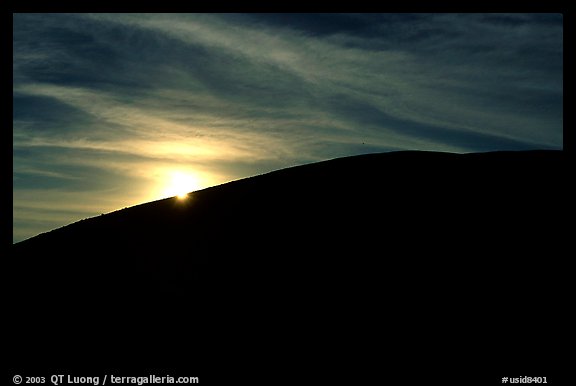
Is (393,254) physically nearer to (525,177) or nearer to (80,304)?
(525,177)

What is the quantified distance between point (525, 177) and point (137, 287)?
399 inches

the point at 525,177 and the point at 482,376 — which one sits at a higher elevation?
the point at 525,177

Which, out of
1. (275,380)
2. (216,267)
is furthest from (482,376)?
(216,267)

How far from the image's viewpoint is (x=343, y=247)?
41.8 feet

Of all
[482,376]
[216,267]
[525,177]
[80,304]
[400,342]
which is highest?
[525,177]

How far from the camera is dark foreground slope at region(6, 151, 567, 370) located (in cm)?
1095

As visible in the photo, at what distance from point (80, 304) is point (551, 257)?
9631 millimetres

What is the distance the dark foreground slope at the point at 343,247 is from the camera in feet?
35.9

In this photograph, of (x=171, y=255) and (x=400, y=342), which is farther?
(x=171, y=255)

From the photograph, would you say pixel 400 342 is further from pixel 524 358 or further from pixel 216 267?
pixel 216 267

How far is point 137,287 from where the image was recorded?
478 inches

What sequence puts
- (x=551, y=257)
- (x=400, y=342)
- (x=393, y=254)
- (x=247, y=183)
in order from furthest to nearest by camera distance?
1. (x=247, y=183)
2. (x=393, y=254)
3. (x=551, y=257)
4. (x=400, y=342)

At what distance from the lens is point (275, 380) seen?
908 cm
